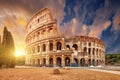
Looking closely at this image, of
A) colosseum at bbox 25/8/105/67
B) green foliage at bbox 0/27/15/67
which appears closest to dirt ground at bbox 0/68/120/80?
green foliage at bbox 0/27/15/67

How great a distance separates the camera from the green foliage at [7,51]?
3105 centimetres

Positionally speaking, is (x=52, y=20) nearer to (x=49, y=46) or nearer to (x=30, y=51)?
(x=49, y=46)

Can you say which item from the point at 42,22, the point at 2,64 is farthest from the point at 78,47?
the point at 2,64

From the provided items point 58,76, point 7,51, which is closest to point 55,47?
point 7,51

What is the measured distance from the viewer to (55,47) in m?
37.8

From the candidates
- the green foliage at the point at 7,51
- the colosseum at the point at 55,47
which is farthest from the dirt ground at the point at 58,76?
the colosseum at the point at 55,47

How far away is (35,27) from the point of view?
46938 mm

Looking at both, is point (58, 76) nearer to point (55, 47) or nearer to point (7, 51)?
point (7, 51)

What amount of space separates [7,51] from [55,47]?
12640 millimetres

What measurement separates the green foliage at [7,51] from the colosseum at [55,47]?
866cm

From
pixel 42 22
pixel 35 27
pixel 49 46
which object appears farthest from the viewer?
pixel 35 27

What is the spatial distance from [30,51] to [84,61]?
1983 centimetres

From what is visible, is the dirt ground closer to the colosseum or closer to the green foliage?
the green foliage

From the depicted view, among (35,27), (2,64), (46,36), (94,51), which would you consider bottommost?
(2,64)
